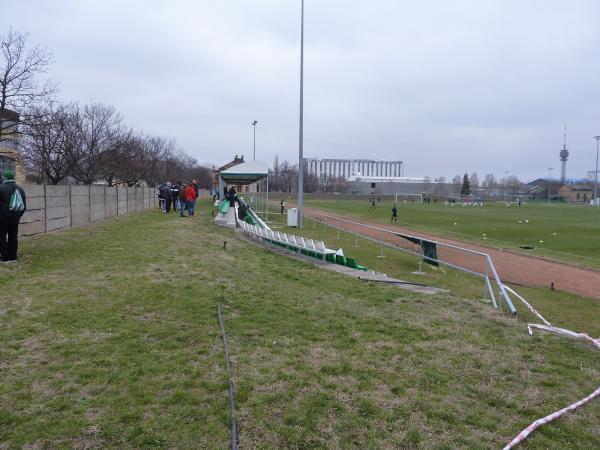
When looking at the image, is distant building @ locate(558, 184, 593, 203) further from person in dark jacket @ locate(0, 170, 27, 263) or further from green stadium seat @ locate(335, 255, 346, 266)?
person in dark jacket @ locate(0, 170, 27, 263)

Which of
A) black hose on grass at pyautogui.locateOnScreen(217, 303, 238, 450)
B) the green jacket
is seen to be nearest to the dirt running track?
black hose on grass at pyautogui.locateOnScreen(217, 303, 238, 450)

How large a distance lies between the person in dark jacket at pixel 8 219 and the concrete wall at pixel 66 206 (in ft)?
16.2

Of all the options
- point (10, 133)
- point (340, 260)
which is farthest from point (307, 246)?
point (10, 133)

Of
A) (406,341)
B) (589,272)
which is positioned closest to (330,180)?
(589,272)

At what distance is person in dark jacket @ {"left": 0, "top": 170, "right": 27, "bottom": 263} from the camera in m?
8.82

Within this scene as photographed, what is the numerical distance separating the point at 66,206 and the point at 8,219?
9.27 m

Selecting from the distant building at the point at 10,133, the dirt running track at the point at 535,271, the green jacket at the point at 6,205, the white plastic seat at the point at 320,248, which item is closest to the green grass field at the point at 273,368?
the green jacket at the point at 6,205

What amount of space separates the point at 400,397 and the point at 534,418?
1.05 m

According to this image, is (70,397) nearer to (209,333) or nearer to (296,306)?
(209,333)

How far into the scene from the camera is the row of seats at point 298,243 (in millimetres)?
11859

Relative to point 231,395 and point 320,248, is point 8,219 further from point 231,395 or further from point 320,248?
point 231,395

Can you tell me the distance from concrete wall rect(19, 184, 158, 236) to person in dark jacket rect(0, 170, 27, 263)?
495cm

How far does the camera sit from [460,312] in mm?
7082

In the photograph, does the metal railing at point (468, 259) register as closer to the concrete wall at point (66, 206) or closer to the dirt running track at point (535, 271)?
the dirt running track at point (535, 271)
